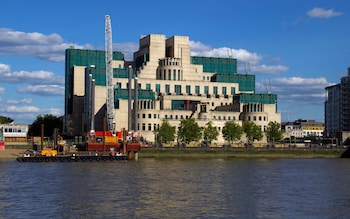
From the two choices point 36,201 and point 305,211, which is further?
point 36,201

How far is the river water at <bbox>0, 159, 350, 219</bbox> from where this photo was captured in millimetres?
49500

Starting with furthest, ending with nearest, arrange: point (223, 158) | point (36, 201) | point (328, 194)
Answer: point (223, 158) → point (328, 194) → point (36, 201)

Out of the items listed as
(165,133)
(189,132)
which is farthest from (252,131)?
(165,133)

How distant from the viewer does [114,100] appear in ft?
618

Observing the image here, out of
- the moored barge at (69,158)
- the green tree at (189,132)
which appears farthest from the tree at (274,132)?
the moored barge at (69,158)

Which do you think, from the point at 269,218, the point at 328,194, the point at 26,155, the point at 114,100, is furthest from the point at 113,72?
the point at 269,218

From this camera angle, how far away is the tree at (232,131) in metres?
177

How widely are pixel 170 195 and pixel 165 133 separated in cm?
10707

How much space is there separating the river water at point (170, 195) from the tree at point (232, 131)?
292 ft

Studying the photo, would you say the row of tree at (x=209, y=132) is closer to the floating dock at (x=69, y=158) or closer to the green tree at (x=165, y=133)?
the green tree at (x=165, y=133)

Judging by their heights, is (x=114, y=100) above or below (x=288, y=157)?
above

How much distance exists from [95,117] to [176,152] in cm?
5604

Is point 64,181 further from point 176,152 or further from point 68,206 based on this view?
point 176,152

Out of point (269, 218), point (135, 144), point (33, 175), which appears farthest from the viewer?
point (135, 144)
